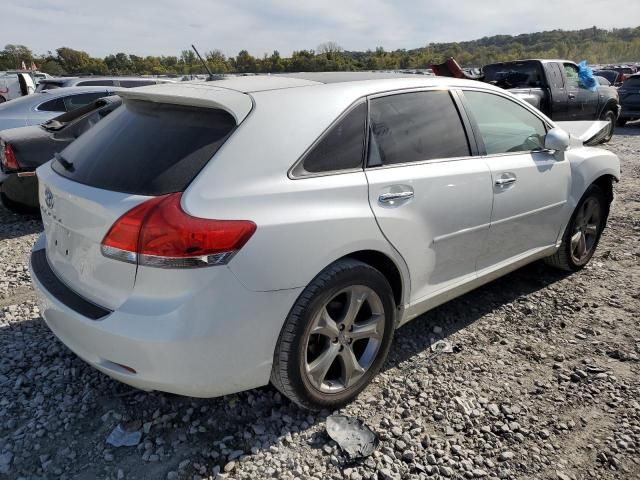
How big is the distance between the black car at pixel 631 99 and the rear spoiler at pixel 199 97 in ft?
47.7

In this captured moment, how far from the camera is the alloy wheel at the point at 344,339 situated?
236cm

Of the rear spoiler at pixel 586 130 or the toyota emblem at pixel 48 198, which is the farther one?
the rear spoiler at pixel 586 130

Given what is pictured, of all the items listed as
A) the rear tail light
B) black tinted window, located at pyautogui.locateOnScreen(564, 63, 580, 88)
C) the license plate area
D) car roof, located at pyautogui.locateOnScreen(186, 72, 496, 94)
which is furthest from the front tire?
black tinted window, located at pyautogui.locateOnScreen(564, 63, 580, 88)

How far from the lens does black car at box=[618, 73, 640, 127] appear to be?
43.8 ft

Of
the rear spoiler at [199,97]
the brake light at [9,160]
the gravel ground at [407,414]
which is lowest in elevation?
the gravel ground at [407,414]

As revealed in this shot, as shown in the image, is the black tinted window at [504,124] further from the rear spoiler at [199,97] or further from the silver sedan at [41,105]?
the silver sedan at [41,105]

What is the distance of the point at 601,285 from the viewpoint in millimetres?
3998

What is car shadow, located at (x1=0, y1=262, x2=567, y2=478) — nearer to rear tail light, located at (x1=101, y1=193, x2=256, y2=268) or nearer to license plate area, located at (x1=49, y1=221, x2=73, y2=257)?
license plate area, located at (x1=49, y1=221, x2=73, y2=257)

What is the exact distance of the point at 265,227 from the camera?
6.52 feet

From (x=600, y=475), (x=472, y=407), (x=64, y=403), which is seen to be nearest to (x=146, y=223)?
(x=64, y=403)

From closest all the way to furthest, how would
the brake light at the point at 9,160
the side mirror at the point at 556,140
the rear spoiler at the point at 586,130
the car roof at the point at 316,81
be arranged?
the car roof at the point at 316,81 → the side mirror at the point at 556,140 → the rear spoiler at the point at 586,130 → the brake light at the point at 9,160

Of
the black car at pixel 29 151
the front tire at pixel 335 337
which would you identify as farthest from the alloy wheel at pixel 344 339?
the black car at pixel 29 151

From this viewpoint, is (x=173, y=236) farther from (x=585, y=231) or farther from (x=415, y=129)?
(x=585, y=231)

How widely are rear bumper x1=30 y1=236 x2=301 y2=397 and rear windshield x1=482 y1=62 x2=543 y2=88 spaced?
911cm
